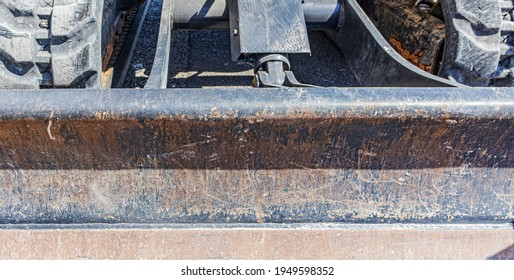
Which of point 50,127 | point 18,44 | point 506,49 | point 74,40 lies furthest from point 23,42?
point 506,49

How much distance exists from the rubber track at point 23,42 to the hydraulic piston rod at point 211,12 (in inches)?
29.7

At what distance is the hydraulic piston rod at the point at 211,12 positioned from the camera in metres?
2.38

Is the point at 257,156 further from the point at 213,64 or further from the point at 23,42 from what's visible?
the point at 213,64

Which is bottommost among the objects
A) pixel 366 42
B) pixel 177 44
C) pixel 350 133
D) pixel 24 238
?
pixel 24 238

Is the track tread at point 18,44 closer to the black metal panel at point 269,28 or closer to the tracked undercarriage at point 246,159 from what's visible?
the tracked undercarriage at point 246,159

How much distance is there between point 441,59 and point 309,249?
1139 millimetres

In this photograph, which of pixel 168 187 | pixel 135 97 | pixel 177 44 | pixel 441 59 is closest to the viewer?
pixel 135 97

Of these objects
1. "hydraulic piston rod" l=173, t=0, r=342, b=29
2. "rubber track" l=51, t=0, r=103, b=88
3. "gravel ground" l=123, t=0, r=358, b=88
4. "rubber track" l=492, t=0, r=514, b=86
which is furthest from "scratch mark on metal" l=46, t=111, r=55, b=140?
"rubber track" l=492, t=0, r=514, b=86

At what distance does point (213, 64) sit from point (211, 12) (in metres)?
1.03

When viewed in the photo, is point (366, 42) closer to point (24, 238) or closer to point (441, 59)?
point (441, 59)

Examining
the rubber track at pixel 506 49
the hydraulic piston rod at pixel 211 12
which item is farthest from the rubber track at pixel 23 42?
the rubber track at pixel 506 49

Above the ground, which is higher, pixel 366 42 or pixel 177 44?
pixel 177 44
